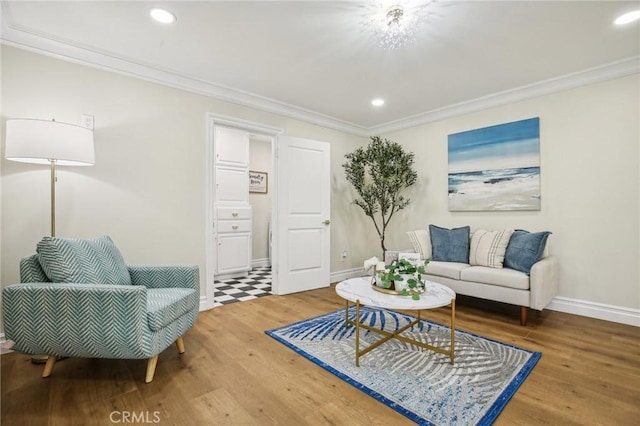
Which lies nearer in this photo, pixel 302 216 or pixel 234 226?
pixel 302 216

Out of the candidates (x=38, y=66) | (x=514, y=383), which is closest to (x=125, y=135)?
(x=38, y=66)

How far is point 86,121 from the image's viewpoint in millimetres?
2629

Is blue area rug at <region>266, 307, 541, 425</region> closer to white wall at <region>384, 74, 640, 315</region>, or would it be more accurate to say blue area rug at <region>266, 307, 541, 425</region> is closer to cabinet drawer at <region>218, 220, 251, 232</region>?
white wall at <region>384, 74, 640, 315</region>

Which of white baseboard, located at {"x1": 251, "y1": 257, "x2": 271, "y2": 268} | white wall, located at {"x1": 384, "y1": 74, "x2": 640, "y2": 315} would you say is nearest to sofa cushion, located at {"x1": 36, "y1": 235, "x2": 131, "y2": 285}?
white baseboard, located at {"x1": 251, "y1": 257, "x2": 271, "y2": 268}

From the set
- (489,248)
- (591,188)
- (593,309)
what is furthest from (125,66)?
(593,309)

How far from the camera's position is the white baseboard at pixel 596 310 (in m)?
2.82

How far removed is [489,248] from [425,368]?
5.82 ft

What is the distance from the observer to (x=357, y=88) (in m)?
3.43

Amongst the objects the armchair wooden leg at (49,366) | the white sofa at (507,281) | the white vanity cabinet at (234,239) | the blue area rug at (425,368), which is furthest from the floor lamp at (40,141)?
the white sofa at (507,281)

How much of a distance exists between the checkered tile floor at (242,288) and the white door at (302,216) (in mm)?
324

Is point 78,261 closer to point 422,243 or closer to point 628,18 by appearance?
point 422,243

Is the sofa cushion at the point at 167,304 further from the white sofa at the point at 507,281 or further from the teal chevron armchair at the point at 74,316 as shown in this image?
the white sofa at the point at 507,281

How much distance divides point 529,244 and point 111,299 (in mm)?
3426

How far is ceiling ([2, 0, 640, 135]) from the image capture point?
211 centimetres
